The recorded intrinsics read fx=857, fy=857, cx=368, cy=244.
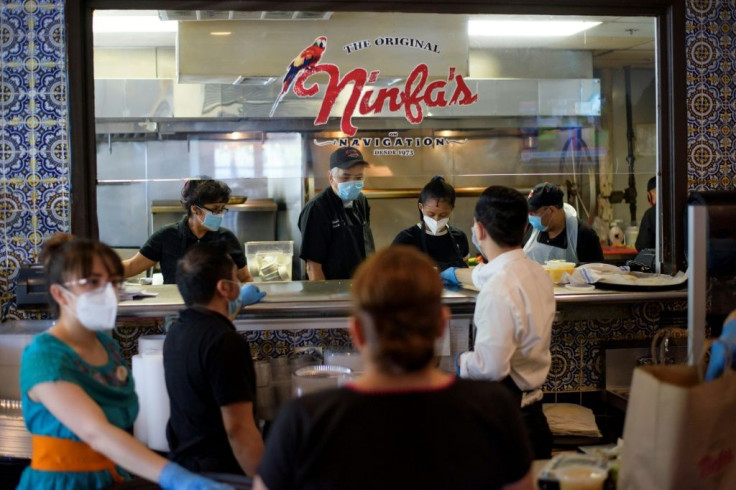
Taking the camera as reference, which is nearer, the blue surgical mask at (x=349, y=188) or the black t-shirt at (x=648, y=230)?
the black t-shirt at (x=648, y=230)

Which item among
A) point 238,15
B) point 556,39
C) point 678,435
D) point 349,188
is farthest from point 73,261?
point 556,39

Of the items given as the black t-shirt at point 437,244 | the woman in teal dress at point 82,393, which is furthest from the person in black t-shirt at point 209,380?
the black t-shirt at point 437,244

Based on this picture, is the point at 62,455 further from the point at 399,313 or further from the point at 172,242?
the point at 172,242

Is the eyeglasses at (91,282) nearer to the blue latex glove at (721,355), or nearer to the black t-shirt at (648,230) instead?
→ the blue latex glove at (721,355)

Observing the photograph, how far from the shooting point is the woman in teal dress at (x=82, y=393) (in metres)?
2.47

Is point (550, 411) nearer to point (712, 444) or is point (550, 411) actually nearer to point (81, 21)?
point (712, 444)

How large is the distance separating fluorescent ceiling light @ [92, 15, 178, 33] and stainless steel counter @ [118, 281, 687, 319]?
5.23ft

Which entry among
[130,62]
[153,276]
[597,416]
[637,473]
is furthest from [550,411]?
[130,62]

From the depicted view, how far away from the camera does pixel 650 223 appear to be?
532cm

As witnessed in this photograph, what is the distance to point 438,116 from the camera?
5312 mm

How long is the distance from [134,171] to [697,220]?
352 cm

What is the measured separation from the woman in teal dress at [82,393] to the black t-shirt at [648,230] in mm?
3441

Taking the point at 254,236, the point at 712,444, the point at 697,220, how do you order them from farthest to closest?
the point at 254,236 < the point at 697,220 < the point at 712,444

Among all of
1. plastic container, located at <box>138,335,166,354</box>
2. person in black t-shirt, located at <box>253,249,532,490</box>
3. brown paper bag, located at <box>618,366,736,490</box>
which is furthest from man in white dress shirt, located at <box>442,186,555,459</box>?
plastic container, located at <box>138,335,166,354</box>
